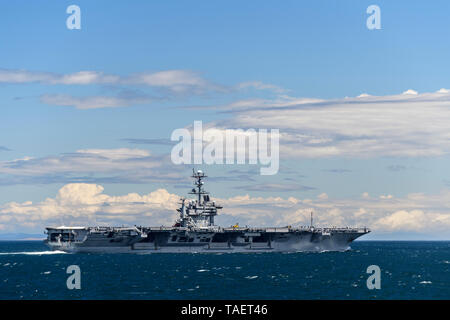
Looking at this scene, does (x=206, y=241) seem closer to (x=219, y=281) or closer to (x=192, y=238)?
(x=192, y=238)

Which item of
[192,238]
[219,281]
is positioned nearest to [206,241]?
[192,238]

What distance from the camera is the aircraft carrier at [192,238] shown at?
302 ft

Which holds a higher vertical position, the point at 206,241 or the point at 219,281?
the point at 206,241

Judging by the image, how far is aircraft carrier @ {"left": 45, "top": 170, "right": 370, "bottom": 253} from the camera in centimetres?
9214

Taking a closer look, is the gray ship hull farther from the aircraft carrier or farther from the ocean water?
the ocean water

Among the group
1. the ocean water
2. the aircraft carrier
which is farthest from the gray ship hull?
the ocean water

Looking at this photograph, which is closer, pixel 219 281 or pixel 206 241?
pixel 219 281

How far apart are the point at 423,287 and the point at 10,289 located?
109 ft

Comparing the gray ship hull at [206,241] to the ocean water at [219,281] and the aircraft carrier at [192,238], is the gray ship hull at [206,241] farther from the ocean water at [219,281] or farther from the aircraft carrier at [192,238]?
the ocean water at [219,281]

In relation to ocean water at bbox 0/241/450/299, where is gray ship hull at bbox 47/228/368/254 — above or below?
above

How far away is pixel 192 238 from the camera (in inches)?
3703
